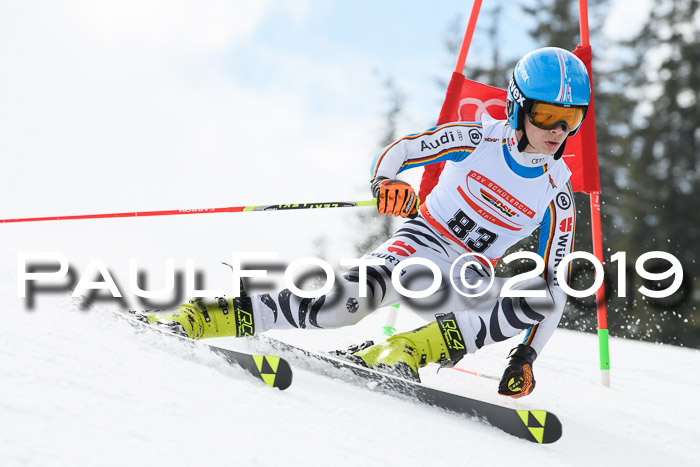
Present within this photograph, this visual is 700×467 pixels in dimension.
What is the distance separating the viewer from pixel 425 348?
8.91ft

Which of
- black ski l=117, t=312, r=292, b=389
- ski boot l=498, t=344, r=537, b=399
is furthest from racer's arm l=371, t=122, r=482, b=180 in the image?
black ski l=117, t=312, r=292, b=389

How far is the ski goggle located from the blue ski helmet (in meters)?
0.02

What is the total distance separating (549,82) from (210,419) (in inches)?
73.8

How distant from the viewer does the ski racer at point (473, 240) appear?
2.62 meters

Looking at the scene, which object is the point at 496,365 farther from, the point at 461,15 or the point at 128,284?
the point at 461,15

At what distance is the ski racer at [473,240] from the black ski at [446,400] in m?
0.14

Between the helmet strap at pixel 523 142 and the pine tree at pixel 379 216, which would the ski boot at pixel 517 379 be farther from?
the pine tree at pixel 379 216

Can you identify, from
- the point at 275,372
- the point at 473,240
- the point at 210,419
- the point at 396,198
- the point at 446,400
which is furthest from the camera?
the point at 473,240

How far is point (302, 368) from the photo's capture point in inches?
102

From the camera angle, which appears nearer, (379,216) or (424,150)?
(424,150)

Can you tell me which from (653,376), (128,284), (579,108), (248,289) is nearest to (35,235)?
(128,284)

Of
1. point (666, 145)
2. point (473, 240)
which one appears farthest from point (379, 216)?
point (473, 240)

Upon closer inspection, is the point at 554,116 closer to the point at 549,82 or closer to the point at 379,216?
the point at 549,82

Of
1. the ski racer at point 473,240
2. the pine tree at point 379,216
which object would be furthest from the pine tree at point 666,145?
the ski racer at point 473,240
